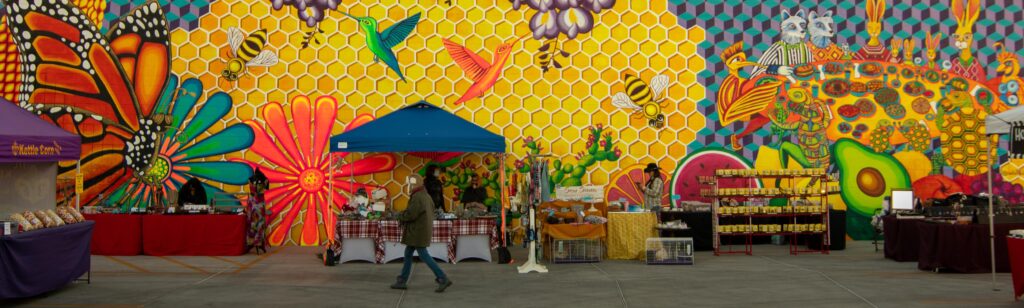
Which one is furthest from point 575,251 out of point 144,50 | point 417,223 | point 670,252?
point 144,50

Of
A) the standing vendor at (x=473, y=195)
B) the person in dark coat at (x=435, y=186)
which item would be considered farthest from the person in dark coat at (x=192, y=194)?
the standing vendor at (x=473, y=195)

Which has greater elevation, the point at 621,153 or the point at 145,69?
the point at 145,69

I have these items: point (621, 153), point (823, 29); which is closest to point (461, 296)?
point (621, 153)

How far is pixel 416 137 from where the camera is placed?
12.1 m

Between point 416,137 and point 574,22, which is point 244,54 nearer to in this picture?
point 416,137

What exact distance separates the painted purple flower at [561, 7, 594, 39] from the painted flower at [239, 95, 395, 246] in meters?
3.27

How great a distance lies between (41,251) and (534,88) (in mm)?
7797

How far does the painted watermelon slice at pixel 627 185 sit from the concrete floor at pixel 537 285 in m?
2.36

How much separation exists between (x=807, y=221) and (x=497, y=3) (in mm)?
5686

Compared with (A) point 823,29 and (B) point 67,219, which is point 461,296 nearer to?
(B) point 67,219

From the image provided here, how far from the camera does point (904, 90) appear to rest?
48.5 ft

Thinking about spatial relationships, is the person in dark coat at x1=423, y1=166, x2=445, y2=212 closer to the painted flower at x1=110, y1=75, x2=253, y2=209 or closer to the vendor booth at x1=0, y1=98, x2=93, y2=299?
the painted flower at x1=110, y1=75, x2=253, y2=209

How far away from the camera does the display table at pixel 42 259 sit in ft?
26.7

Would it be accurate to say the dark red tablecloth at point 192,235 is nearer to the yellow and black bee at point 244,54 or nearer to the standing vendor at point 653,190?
the yellow and black bee at point 244,54
